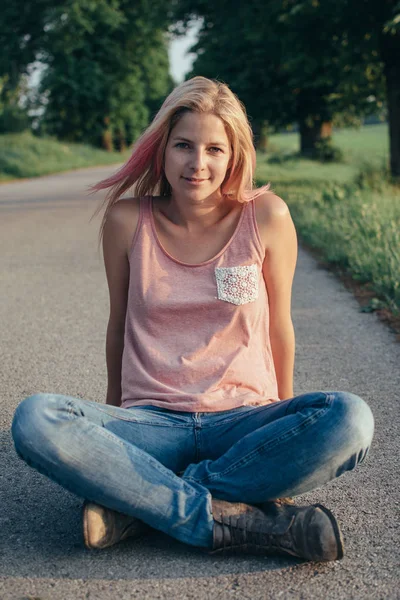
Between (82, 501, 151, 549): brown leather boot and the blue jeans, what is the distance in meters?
0.03

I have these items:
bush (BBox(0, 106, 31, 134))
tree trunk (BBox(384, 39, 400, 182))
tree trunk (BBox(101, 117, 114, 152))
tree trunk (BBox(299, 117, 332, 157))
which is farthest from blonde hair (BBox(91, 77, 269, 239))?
tree trunk (BBox(101, 117, 114, 152))

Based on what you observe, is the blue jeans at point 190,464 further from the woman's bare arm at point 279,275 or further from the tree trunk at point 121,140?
the tree trunk at point 121,140

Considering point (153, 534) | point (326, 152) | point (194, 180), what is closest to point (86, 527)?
point (153, 534)

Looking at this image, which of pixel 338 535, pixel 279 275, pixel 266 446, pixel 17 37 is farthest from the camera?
pixel 17 37

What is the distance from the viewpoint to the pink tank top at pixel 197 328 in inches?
114

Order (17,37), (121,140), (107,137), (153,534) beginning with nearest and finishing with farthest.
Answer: (153,534) < (17,37) < (107,137) < (121,140)

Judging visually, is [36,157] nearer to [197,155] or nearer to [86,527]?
[197,155]

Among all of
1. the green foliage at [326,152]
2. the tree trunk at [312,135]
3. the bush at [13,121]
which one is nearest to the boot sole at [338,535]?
the tree trunk at [312,135]

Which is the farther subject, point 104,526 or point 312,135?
point 312,135

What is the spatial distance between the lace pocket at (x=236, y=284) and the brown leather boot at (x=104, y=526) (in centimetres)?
84

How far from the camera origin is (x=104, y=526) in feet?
8.40

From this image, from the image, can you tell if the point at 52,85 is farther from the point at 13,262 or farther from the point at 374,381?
the point at 374,381

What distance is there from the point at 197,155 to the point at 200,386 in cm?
82

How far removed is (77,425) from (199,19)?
2905 centimetres
